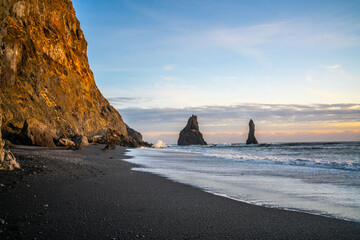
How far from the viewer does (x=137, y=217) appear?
2906mm

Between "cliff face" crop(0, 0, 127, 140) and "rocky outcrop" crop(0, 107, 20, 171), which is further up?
"cliff face" crop(0, 0, 127, 140)

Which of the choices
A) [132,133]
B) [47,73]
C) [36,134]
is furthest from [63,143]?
[132,133]

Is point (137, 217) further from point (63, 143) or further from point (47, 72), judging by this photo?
point (47, 72)

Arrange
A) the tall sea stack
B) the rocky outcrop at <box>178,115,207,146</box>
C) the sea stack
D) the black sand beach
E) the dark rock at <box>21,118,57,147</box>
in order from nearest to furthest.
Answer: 1. the black sand beach
2. the dark rock at <box>21,118,57,147</box>
3. the tall sea stack
4. the sea stack
5. the rocky outcrop at <box>178,115,207,146</box>

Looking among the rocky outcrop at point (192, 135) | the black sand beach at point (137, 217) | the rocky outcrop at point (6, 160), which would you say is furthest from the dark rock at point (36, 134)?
the rocky outcrop at point (192, 135)

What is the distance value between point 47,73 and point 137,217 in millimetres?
25278

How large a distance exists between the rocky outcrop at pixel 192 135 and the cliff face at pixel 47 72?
225 ft

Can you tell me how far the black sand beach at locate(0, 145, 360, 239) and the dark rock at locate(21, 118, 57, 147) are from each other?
34.9ft

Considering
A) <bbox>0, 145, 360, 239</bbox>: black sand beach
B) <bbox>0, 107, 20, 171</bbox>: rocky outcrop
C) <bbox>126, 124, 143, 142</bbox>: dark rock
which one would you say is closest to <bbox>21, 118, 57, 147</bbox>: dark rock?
<bbox>0, 107, 20, 171</bbox>: rocky outcrop

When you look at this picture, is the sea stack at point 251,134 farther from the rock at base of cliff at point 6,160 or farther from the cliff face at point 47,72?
the rock at base of cliff at point 6,160

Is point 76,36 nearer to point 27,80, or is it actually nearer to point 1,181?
point 27,80

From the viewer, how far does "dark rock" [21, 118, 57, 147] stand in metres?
13.5

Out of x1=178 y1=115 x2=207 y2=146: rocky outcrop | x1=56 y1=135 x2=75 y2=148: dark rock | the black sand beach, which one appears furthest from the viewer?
x1=178 y1=115 x2=207 y2=146: rocky outcrop

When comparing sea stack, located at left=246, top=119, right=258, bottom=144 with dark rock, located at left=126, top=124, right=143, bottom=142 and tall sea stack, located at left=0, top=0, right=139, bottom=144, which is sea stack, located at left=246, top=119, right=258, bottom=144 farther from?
tall sea stack, located at left=0, top=0, right=139, bottom=144
